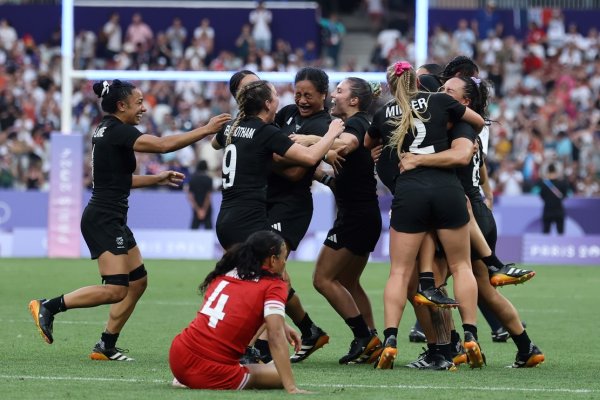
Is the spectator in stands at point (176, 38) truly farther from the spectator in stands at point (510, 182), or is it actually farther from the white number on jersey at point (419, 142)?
the white number on jersey at point (419, 142)

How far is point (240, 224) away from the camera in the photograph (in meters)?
9.03

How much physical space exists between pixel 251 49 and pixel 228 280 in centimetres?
2159

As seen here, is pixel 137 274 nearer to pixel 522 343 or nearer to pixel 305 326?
pixel 305 326

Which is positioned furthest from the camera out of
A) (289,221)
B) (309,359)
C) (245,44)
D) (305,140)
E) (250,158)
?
(245,44)

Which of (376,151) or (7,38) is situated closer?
(376,151)

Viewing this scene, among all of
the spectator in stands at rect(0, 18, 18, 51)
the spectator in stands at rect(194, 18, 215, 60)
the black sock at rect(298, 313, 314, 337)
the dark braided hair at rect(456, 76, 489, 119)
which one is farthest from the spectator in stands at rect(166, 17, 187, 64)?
the black sock at rect(298, 313, 314, 337)

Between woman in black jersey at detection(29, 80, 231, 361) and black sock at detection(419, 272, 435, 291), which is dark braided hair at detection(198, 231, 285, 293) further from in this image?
woman in black jersey at detection(29, 80, 231, 361)

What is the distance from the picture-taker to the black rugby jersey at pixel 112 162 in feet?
31.2

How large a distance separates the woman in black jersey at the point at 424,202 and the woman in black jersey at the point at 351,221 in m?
0.67

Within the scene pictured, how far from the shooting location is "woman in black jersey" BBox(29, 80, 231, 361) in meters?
9.45

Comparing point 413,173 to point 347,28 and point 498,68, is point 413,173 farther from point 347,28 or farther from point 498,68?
point 347,28

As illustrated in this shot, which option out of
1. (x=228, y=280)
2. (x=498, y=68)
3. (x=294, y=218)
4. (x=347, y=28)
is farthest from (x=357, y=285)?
(x=347, y=28)

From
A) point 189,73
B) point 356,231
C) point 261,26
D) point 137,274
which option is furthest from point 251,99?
point 261,26

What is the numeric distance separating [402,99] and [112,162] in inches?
85.8
